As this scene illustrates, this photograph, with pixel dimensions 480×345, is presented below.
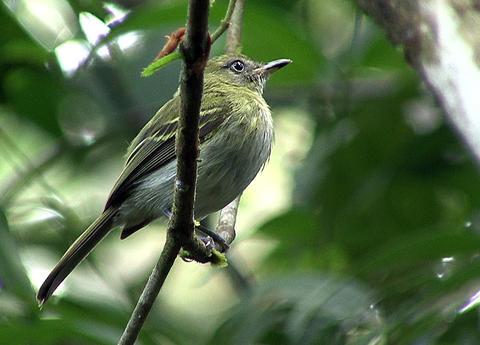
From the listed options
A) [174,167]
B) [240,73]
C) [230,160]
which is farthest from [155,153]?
[240,73]

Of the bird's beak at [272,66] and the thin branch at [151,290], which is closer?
the thin branch at [151,290]

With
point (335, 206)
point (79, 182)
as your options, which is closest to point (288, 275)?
point (335, 206)

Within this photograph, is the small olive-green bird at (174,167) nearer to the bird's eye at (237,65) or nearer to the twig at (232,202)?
the twig at (232,202)

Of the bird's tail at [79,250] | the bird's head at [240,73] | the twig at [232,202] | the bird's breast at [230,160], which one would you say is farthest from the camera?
the bird's head at [240,73]

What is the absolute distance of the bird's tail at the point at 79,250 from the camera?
5058 millimetres

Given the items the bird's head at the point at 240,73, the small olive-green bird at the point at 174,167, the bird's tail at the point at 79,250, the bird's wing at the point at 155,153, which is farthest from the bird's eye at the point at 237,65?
the bird's tail at the point at 79,250

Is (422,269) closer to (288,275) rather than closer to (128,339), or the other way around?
(288,275)

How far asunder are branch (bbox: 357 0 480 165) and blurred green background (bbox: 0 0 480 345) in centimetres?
89

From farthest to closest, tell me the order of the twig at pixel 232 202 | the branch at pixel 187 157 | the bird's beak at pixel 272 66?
the bird's beak at pixel 272 66 → the twig at pixel 232 202 → the branch at pixel 187 157

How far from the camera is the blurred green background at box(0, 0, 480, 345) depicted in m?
4.96

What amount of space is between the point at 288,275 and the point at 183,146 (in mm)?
2383

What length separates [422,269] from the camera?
527 cm

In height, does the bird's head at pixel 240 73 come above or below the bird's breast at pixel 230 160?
above

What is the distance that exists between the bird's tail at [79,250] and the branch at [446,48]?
1.94 m
